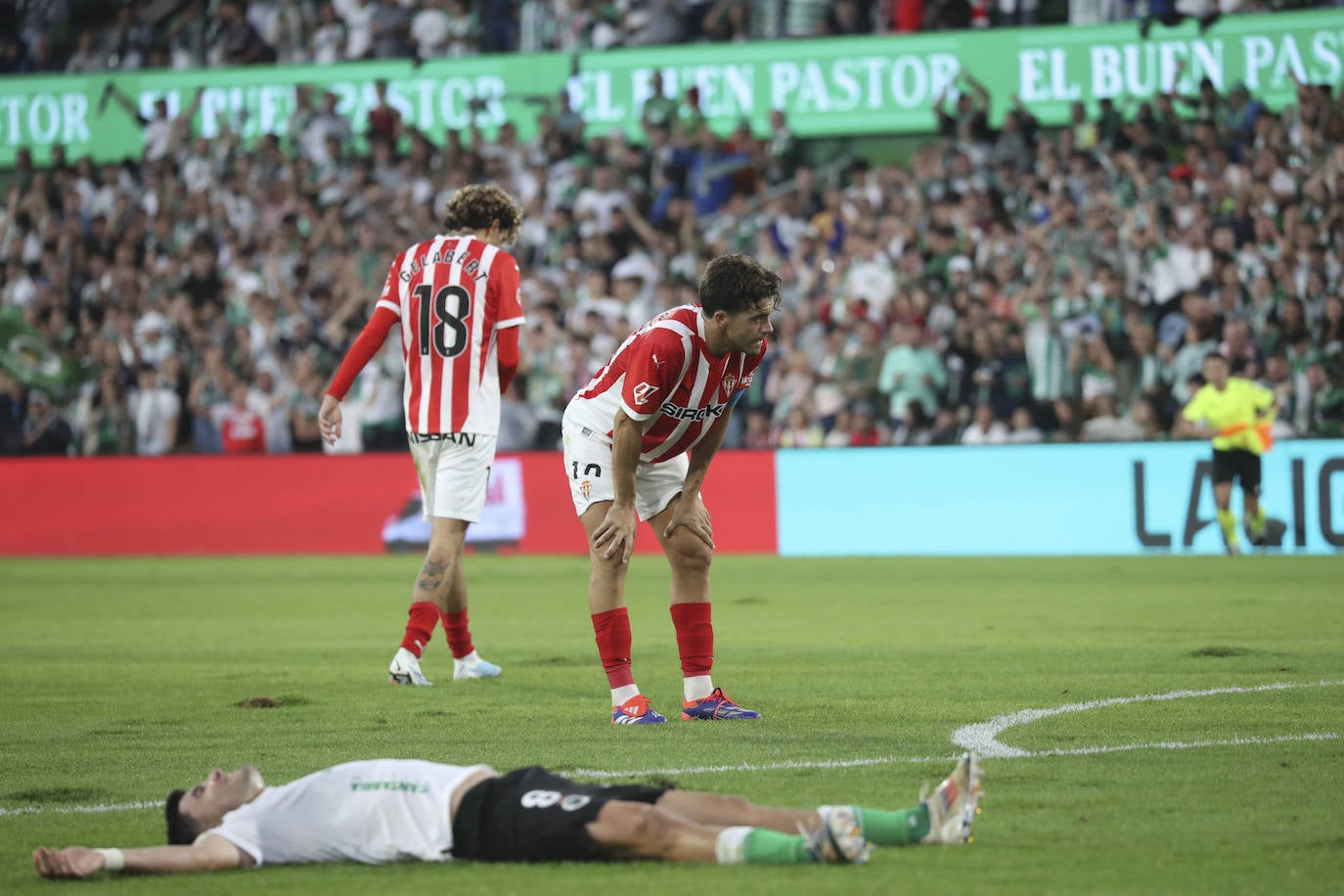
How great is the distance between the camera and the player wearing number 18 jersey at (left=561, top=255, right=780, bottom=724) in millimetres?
6816

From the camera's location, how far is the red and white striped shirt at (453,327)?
29.7 feet

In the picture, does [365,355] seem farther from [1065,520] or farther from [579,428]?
[1065,520]

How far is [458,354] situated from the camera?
9.07 metres

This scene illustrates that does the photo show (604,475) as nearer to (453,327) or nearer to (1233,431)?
(453,327)

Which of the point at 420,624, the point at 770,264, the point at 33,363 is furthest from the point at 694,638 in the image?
the point at 33,363

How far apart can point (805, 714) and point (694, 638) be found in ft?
1.84

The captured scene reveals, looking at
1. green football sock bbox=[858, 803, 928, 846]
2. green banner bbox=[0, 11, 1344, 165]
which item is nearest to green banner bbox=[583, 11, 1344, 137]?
green banner bbox=[0, 11, 1344, 165]

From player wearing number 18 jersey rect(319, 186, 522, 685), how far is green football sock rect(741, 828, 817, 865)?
4.75 meters

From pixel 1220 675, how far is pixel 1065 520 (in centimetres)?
945

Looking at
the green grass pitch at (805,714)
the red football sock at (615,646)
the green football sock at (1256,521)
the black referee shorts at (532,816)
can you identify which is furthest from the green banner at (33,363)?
the black referee shorts at (532,816)

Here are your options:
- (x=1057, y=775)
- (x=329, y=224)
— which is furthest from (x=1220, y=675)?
(x=329, y=224)

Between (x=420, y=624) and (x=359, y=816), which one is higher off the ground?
(x=420, y=624)

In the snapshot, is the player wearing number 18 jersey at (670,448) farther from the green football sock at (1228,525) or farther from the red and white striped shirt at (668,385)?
the green football sock at (1228,525)

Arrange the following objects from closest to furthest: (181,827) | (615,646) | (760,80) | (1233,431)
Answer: (181,827), (615,646), (1233,431), (760,80)
